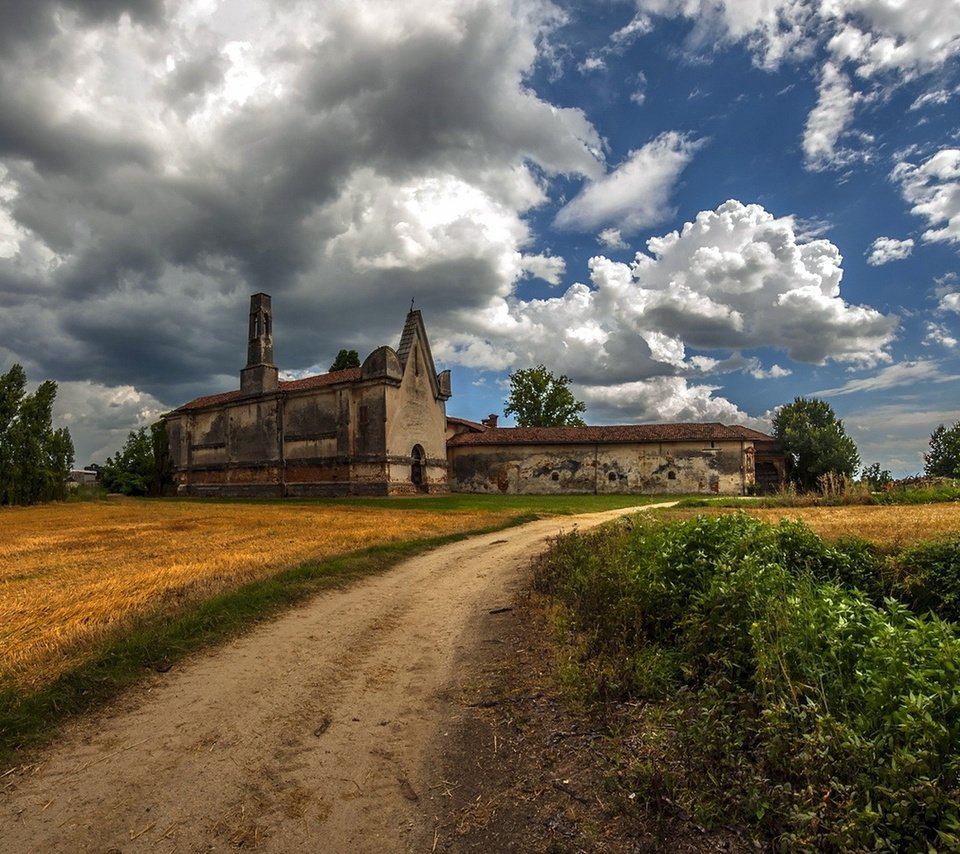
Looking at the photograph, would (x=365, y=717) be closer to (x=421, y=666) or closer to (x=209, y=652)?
(x=421, y=666)

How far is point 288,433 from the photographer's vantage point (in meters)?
40.2

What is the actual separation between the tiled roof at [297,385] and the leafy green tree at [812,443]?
1263 inches

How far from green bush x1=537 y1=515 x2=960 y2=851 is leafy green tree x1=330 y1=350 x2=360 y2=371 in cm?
4570

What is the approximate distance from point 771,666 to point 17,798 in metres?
4.80

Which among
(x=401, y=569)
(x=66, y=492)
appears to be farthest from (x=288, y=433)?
(x=401, y=569)

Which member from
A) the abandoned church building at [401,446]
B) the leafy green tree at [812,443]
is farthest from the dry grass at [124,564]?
the leafy green tree at [812,443]

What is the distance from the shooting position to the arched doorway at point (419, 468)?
38.9m

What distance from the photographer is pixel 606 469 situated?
1654 inches

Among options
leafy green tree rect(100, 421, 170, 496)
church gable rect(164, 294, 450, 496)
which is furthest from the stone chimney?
leafy green tree rect(100, 421, 170, 496)

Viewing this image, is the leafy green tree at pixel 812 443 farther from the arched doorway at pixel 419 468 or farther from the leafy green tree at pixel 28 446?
the leafy green tree at pixel 28 446

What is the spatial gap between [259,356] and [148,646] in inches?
1616

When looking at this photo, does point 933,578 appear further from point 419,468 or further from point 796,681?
point 419,468

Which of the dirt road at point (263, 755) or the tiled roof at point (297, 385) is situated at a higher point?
the tiled roof at point (297, 385)

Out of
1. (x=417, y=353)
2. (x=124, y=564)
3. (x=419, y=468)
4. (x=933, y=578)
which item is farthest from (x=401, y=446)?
(x=933, y=578)
